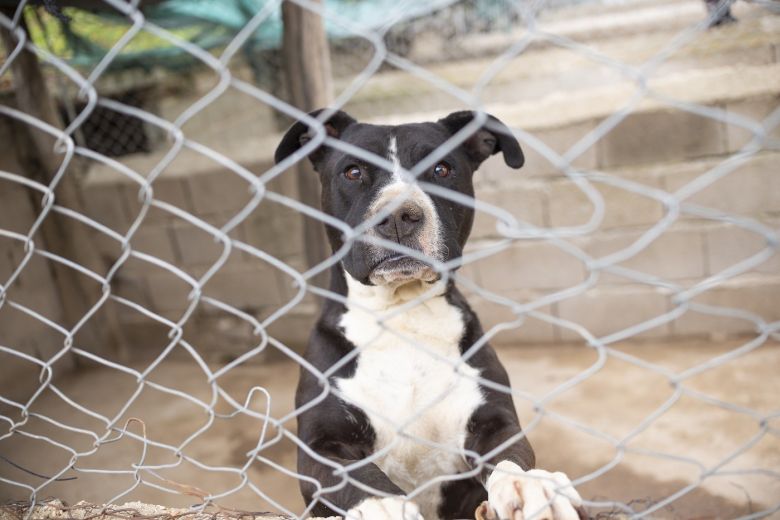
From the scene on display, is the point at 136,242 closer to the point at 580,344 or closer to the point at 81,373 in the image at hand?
the point at 81,373

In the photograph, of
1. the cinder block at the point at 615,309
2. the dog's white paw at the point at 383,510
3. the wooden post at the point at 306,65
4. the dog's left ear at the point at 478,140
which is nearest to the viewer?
the dog's white paw at the point at 383,510

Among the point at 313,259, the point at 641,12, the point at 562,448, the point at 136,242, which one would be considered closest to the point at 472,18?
the point at 641,12

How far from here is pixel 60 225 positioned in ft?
14.8

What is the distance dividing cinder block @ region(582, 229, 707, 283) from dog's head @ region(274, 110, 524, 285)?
175 cm

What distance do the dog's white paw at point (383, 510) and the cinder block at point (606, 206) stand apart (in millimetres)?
2748

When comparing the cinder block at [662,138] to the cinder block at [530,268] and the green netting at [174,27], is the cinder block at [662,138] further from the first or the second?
the green netting at [174,27]

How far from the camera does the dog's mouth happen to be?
2.00 metres

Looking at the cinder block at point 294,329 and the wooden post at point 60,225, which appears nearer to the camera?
the wooden post at point 60,225

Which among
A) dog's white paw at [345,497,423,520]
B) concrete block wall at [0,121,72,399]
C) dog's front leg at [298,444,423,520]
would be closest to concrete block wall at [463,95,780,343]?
dog's front leg at [298,444,423,520]

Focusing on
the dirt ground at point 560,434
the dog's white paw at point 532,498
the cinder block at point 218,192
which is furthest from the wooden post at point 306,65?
the dog's white paw at point 532,498

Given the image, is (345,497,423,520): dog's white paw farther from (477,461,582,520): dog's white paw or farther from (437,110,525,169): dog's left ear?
(437,110,525,169): dog's left ear

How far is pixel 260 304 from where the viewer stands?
15.3ft

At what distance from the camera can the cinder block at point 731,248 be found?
12.7ft

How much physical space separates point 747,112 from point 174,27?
355 cm
